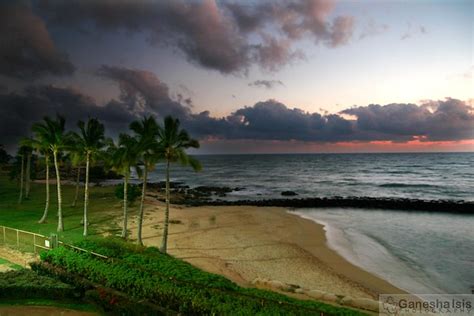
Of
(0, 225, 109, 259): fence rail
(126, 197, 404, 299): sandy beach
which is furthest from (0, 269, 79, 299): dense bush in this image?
(126, 197, 404, 299): sandy beach

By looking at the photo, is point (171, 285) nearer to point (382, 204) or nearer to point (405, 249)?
point (405, 249)

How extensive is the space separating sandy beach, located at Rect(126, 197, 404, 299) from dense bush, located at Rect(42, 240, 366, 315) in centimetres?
732

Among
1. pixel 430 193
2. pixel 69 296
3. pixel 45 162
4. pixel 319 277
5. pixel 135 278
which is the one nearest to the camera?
pixel 135 278

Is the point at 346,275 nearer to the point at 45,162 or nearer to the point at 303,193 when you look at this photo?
the point at 45,162

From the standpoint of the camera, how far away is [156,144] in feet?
84.0

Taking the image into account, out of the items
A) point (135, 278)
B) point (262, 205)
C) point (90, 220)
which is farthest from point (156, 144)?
point (262, 205)

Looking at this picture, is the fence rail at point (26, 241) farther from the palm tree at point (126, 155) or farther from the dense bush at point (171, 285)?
the palm tree at point (126, 155)

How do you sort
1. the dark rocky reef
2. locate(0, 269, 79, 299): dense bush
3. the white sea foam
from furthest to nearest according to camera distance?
1. the dark rocky reef
2. the white sea foam
3. locate(0, 269, 79, 299): dense bush

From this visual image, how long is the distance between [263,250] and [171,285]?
1742cm

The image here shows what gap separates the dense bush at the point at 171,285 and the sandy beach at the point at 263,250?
7322 mm

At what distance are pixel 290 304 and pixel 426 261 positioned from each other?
23860 mm

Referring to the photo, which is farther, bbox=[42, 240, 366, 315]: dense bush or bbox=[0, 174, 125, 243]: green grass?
bbox=[0, 174, 125, 243]: green grass

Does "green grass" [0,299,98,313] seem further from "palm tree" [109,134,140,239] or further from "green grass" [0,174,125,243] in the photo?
"palm tree" [109,134,140,239]

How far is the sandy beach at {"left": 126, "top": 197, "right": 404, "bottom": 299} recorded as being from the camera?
2352cm
